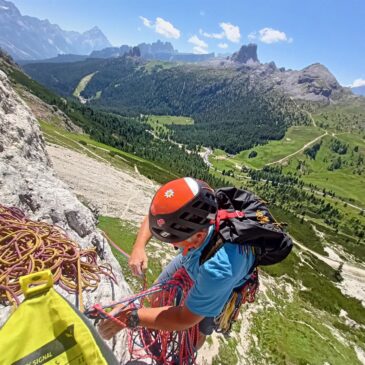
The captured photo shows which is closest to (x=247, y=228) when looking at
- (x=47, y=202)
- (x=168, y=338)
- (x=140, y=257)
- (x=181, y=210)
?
(x=181, y=210)

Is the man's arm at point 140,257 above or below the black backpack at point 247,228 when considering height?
below

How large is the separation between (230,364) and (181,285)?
27.3 feet

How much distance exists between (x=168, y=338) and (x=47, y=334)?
436cm

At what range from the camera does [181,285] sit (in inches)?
267

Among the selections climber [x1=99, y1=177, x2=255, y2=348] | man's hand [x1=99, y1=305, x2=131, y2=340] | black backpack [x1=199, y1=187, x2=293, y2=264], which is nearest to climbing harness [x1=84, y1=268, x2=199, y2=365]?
man's hand [x1=99, y1=305, x2=131, y2=340]

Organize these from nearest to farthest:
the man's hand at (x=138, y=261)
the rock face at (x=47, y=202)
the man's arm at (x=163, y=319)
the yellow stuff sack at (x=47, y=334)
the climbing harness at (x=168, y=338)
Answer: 1. the yellow stuff sack at (x=47, y=334)
2. the man's arm at (x=163, y=319)
3. the man's hand at (x=138, y=261)
4. the climbing harness at (x=168, y=338)
5. the rock face at (x=47, y=202)

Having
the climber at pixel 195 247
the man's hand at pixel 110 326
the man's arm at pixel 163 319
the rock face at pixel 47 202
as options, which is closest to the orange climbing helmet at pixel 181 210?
the climber at pixel 195 247

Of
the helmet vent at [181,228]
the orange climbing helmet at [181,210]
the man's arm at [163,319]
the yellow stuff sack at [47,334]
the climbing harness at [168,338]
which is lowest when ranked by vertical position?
the climbing harness at [168,338]

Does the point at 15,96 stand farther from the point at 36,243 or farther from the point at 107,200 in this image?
the point at 107,200

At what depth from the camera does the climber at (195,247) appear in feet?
16.0

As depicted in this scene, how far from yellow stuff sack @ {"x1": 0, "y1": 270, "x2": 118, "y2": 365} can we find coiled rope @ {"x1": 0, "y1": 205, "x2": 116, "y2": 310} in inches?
88.3

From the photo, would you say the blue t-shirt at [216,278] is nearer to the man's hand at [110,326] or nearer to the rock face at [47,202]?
the man's hand at [110,326]

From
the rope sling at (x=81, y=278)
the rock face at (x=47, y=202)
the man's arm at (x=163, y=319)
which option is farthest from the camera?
the rock face at (x=47, y=202)

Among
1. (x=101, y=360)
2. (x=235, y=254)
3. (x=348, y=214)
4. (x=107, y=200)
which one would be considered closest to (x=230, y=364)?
(x=235, y=254)
